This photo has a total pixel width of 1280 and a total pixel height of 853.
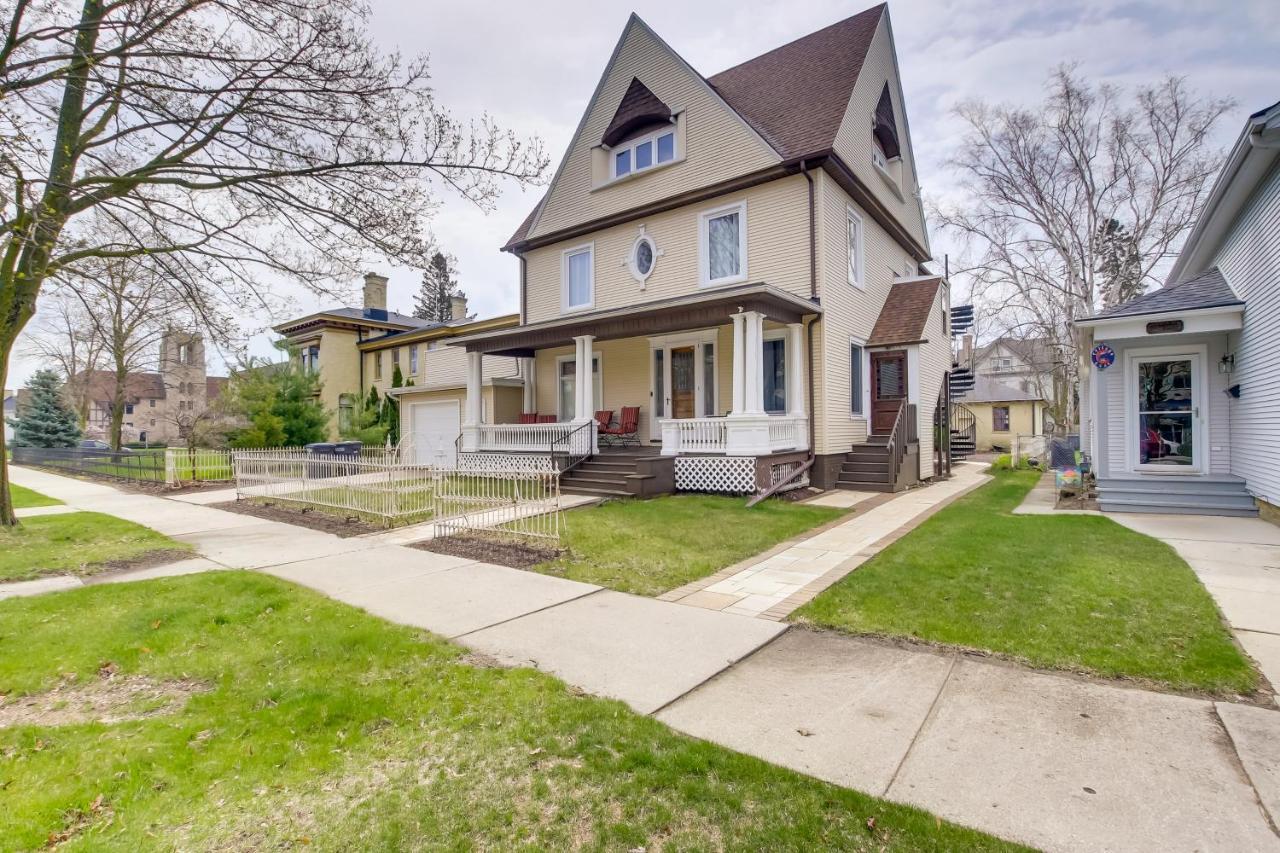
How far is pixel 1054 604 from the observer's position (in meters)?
5.35

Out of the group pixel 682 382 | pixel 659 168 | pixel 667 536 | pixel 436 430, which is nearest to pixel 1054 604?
pixel 667 536

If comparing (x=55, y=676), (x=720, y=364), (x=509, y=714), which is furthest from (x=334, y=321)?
(x=509, y=714)

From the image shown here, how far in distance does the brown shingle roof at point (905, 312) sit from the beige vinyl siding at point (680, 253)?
3525mm

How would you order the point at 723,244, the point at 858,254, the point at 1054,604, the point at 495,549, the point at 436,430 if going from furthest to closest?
1. the point at 436,430
2. the point at 858,254
3. the point at 723,244
4. the point at 495,549
5. the point at 1054,604

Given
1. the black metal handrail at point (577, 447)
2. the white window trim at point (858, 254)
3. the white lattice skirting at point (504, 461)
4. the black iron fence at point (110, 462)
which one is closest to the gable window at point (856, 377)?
the white window trim at point (858, 254)

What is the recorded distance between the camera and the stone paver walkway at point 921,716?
8.51ft

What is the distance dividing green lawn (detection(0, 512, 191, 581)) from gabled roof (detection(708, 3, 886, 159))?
13777mm

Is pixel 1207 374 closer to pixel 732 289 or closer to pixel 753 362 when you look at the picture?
pixel 753 362

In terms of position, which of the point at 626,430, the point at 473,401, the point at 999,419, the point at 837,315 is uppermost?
the point at 837,315

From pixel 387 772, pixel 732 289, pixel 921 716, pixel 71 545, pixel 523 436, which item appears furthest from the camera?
pixel 523 436

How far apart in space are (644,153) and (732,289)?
6663 millimetres

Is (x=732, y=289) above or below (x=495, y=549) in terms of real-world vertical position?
above

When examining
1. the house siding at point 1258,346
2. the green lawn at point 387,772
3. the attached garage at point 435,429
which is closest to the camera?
the green lawn at point 387,772

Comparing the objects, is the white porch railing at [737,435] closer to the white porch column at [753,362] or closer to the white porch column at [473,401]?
the white porch column at [753,362]
